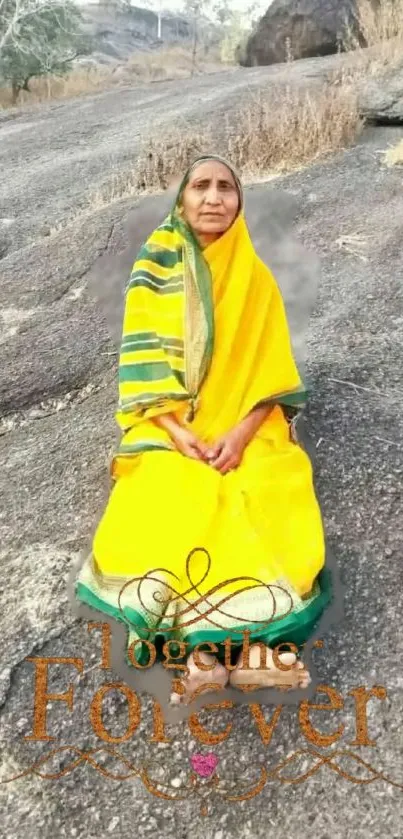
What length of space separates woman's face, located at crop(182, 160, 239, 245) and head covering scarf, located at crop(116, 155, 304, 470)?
0.03 meters

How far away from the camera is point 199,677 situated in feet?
6.55

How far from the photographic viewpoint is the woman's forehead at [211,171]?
260 cm

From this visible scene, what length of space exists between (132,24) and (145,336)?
36.1 meters

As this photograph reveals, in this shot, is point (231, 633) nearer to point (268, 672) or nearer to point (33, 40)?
point (268, 672)

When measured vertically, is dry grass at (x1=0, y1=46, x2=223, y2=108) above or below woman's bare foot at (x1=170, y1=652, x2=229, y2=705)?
above

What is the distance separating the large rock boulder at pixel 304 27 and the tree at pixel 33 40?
4130 millimetres

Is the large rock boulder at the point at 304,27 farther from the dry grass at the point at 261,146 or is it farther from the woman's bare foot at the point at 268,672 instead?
the woman's bare foot at the point at 268,672

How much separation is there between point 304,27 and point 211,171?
36.6ft

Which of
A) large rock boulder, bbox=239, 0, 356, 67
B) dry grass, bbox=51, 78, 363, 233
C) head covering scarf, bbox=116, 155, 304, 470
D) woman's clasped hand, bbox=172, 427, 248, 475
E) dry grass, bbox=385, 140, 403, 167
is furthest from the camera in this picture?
large rock boulder, bbox=239, 0, 356, 67

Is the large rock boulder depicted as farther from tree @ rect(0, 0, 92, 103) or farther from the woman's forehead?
the woman's forehead

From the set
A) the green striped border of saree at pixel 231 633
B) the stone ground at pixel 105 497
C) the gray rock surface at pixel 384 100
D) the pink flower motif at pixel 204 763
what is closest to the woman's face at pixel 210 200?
the stone ground at pixel 105 497

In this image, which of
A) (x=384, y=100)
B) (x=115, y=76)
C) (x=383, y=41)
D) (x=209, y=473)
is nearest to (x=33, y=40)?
(x=115, y=76)

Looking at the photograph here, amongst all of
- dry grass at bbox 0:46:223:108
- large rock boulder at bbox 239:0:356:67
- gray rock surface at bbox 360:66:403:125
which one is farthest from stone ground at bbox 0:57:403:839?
dry grass at bbox 0:46:223:108

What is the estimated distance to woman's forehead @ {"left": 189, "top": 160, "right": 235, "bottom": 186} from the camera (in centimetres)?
260
